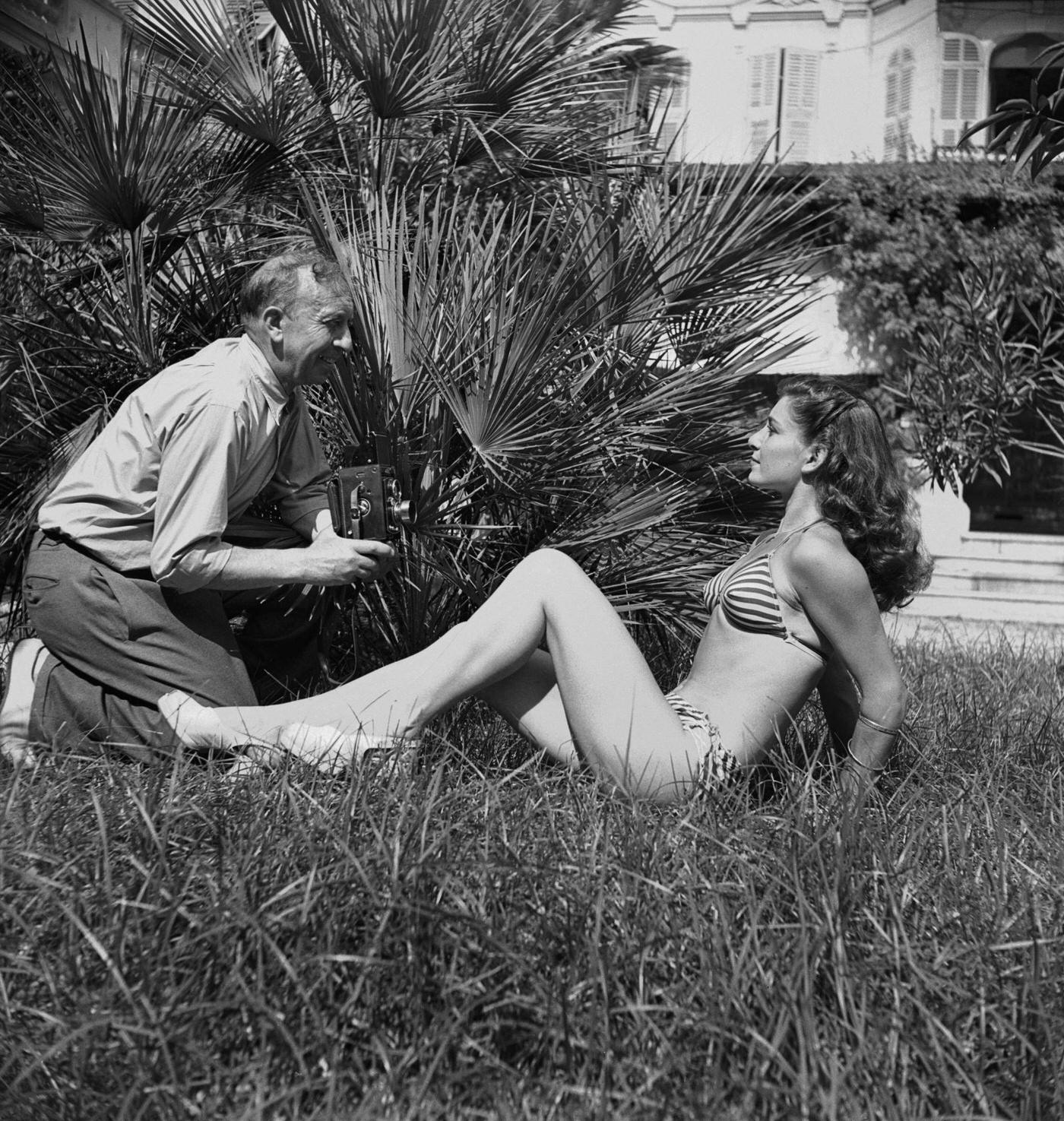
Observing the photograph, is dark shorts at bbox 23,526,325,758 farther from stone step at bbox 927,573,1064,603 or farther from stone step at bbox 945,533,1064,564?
stone step at bbox 945,533,1064,564

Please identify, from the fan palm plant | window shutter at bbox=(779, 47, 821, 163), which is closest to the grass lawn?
the fan palm plant

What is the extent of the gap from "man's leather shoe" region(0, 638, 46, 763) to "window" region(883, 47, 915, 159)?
54.6 feet

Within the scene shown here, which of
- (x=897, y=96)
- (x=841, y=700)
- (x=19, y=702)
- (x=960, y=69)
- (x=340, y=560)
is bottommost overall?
(x=897, y=96)

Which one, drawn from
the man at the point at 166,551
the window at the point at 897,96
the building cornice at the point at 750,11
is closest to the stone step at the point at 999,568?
the window at the point at 897,96

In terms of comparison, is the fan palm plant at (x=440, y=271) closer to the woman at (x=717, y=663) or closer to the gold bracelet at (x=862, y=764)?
the woman at (x=717, y=663)

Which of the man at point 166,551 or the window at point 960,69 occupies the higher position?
the man at point 166,551

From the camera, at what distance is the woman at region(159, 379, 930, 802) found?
2.68 m

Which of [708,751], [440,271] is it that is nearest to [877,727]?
[708,751]

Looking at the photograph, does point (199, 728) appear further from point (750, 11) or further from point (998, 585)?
point (750, 11)

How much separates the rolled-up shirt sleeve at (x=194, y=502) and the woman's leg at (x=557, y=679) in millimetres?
328

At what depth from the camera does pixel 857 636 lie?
105 inches

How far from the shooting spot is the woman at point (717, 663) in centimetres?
268

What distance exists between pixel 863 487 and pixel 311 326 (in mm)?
1322

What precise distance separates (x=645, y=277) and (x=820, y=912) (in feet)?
8.06
